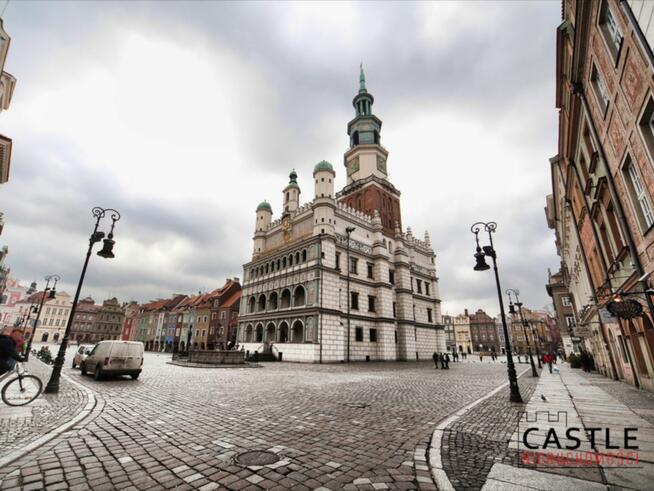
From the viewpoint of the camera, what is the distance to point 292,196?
145 ft

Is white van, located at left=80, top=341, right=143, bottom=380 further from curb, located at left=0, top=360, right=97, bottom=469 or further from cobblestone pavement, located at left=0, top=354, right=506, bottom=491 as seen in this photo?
curb, located at left=0, top=360, right=97, bottom=469

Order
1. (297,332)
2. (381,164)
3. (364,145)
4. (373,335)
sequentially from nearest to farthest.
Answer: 1. (297,332)
2. (373,335)
3. (364,145)
4. (381,164)

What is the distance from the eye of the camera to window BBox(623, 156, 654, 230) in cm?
861

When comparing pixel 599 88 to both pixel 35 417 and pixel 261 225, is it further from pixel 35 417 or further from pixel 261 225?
pixel 261 225

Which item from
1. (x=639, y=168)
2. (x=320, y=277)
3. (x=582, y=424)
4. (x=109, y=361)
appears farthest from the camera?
(x=320, y=277)

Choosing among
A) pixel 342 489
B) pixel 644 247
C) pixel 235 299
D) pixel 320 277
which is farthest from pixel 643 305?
pixel 235 299

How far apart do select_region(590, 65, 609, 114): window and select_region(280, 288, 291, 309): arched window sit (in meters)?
31.8

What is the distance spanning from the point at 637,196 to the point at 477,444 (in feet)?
29.6

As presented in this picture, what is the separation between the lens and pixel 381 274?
4022 centimetres

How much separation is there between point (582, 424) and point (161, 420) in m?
9.79

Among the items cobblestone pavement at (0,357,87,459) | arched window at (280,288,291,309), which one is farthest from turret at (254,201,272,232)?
cobblestone pavement at (0,357,87,459)

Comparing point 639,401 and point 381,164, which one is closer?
point 639,401

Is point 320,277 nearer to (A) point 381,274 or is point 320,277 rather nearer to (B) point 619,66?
(A) point 381,274

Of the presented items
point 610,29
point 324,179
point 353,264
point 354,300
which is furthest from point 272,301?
point 610,29
